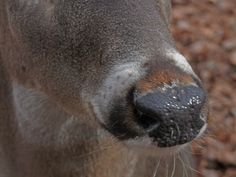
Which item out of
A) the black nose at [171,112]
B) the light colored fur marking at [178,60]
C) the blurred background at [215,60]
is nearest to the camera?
the black nose at [171,112]

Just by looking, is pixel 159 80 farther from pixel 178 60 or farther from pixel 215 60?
pixel 215 60

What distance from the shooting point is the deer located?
10.2ft

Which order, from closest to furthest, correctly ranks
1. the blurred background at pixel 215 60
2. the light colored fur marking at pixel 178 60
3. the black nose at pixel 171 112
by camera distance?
the black nose at pixel 171 112, the light colored fur marking at pixel 178 60, the blurred background at pixel 215 60

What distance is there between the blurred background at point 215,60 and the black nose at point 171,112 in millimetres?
3041

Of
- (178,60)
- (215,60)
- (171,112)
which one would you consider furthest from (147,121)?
(215,60)

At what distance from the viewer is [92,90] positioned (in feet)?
11.1

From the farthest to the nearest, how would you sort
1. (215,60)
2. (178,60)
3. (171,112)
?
(215,60) → (178,60) → (171,112)

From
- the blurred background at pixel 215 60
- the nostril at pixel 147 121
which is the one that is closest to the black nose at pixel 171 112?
the nostril at pixel 147 121

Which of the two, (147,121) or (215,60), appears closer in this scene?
(147,121)

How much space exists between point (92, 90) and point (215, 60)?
4.31 meters

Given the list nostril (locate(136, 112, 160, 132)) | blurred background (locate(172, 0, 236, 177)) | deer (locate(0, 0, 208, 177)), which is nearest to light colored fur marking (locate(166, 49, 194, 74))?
deer (locate(0, 0, 208, 177))

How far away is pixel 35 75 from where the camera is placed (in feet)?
12.5

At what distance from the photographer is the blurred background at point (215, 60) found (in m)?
6.71

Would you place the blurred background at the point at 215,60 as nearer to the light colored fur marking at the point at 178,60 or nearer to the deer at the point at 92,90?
the deer at the point at 92,90
